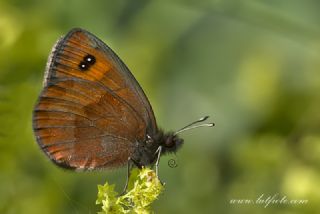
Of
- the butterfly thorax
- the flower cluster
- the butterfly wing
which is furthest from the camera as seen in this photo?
the butterfly thorax

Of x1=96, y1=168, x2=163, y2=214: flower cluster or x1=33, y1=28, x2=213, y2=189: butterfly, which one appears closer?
x1=96, y1=168, x2=163, y2=214: flower cluster

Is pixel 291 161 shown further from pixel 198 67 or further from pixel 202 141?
pixel 198 67

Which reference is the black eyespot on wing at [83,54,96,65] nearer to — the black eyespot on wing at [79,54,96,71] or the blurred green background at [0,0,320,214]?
the black eyespot on wing at [79,54,96,71]

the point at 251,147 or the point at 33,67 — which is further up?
the point at 33,67

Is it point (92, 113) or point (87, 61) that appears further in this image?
point (92, 113)

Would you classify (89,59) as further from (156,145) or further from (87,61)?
(156,145)

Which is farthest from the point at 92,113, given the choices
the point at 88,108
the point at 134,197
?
the point at 134,197

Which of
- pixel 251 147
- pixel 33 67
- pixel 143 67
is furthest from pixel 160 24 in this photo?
pixel 33 67

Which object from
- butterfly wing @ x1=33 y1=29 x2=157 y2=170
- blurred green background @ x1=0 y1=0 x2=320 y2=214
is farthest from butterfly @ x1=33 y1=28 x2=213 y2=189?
blurred green background @ x1=0 y1=0 x2=320 y2=214
